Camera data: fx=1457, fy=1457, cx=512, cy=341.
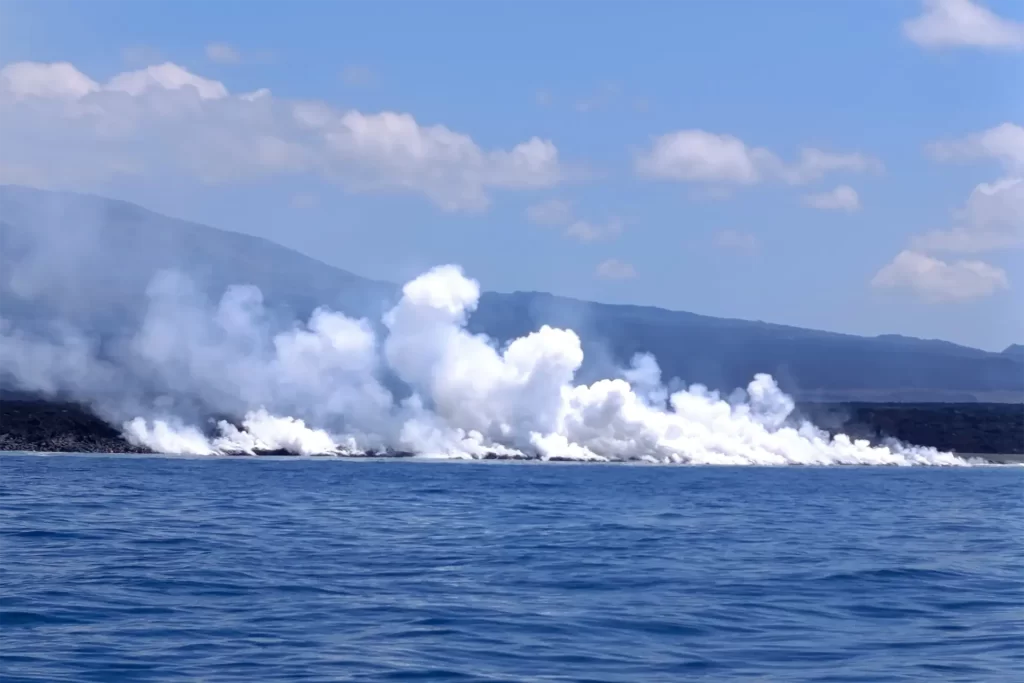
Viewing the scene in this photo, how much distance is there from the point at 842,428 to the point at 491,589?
138186 millimetres

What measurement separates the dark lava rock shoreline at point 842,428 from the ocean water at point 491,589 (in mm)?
51467

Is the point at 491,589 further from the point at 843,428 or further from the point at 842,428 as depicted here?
the point at 843,428

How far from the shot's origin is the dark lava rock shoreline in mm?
116125

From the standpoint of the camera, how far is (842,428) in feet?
548

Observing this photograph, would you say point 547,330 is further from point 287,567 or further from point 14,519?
point 287,567

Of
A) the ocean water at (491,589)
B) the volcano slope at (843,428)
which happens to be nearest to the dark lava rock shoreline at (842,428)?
the volcano slope at (843,428)

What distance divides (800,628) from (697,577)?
7.92 meters

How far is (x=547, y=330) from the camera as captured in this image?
449 feet

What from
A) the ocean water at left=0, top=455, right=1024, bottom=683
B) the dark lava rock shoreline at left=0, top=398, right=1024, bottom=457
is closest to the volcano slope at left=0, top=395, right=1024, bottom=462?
the dark lava rock shoreline at left=0, top=398, right=1024, bottom=457

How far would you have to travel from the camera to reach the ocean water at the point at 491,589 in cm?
2516

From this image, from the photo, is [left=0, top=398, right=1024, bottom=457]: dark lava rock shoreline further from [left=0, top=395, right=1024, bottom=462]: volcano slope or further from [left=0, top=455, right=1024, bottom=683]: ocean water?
[left=0, top=455, right=1024, bottom=683]: ocean water

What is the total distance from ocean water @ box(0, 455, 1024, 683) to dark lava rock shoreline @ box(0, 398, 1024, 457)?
51467mm

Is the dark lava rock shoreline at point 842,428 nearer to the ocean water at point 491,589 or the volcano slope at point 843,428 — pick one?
the volcano slope at point 843,428

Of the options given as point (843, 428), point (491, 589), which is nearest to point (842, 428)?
point (843, 428)
